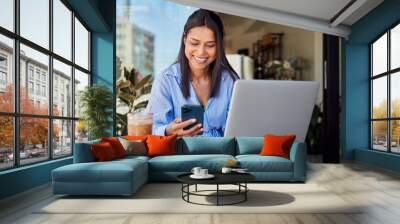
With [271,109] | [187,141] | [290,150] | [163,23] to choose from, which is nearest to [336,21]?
[271,109]

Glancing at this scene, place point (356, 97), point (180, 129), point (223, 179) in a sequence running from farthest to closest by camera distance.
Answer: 1. point (356, 97)
2. point (180, 129)
3. point (223, 179)

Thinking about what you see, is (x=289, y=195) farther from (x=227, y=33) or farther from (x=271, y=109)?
(x=227, y=33)

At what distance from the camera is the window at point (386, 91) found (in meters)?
7.36

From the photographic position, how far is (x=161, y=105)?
8.17 metres

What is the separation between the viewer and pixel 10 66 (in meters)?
4.69

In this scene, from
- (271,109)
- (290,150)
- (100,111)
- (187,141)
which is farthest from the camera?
(100,111)

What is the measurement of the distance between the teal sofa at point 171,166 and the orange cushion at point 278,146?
11cm

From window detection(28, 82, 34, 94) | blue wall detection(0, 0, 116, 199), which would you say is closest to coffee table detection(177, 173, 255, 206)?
blue wall detection(0, 0, 116, 199)

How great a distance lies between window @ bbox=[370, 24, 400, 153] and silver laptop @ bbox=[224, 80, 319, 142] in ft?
5.79

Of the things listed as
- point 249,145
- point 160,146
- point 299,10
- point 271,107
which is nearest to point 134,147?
point 160,146

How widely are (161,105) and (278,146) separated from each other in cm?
309

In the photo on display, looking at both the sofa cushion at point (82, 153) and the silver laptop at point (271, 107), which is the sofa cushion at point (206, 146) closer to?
the silver laptop at point (271, 107)

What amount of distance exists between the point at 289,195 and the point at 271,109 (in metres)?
2.45

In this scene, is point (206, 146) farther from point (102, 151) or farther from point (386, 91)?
point (386, 91)
